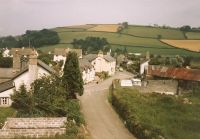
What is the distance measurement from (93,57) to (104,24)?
323 feet

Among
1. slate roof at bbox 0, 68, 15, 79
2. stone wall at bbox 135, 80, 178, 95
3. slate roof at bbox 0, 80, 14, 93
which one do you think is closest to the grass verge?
stone wall at bbox 135, 80, 178, 95

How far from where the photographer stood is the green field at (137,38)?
11695cm

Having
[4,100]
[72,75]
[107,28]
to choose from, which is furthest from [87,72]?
[107,28]

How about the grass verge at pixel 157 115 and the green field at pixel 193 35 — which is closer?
the grass verge at pixel 157 115

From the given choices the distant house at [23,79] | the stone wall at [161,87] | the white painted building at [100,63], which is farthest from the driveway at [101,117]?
the white painted building at [100,63]

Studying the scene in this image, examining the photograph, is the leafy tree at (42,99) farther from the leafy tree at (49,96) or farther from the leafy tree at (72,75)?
the leafy tree at (72,75)

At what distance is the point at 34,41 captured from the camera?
149500 millimetres

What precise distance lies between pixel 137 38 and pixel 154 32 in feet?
30.5

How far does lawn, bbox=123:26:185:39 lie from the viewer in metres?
136

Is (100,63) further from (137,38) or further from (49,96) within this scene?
(137,38)

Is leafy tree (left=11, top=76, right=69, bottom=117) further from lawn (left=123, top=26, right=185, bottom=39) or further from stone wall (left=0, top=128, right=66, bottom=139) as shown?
lawn (left=123, top=26, right=185, bottom=39)

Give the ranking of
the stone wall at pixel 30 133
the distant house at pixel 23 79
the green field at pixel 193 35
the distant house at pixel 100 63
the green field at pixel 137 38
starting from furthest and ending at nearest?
the green field at pixel 193 35 → the green field at pixel 137 38 → the distant house at pixel 100 63 → the distant house at pixel 23 79 → the stone wall at pixel 30 133

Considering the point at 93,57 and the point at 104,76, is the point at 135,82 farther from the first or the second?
the point at 93,57

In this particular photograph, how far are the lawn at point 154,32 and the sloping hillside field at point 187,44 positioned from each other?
9055 millimetres
